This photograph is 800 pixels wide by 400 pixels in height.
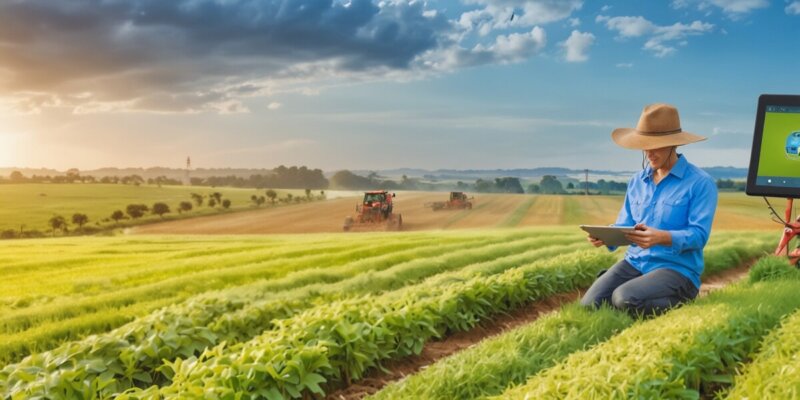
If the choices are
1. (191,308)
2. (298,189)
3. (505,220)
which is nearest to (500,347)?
(191,308)

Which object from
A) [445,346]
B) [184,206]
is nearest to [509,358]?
[445,346]

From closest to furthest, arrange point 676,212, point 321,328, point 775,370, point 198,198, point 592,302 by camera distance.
Result: 1. point 775,370
2. point 321,328
3. point 676,212
4. point 592,302
5. point 198,198

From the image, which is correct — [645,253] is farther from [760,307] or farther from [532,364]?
[532,364]

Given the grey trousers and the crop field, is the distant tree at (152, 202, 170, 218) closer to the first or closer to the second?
the crop field

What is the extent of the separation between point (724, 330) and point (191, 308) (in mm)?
4470

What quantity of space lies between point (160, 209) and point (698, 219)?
337 inches

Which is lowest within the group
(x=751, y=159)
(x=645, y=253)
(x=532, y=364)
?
(x=532, y=364)

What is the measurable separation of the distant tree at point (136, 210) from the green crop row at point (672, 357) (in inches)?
332

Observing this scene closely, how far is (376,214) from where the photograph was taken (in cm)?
1599

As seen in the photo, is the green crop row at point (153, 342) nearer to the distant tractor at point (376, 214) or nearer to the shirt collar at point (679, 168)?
the shirt collar at point (679, 168)

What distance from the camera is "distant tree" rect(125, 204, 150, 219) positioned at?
37.0 feet

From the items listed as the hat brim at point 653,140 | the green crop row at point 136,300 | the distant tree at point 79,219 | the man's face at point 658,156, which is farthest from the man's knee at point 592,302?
the distant tree at point 79,219

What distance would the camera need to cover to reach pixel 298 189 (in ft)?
46.5

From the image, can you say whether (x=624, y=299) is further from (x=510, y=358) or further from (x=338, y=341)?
(x=338, y=341)
